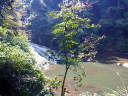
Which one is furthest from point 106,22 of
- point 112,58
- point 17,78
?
point 17,78

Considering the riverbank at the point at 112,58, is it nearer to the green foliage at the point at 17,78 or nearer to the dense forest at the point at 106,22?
the dense forest at the point at 106,22

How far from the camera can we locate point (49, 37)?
2134 centimetres

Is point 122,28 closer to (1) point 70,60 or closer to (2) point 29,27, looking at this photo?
(2) point 29,27

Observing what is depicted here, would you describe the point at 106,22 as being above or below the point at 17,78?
above

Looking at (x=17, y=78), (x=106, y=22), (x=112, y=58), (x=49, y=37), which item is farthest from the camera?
(x=49, y=37)

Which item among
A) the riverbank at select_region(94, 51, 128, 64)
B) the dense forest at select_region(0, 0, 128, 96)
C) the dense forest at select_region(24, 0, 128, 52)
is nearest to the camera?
the dense forest at select_region(0, 0, 128, 96)

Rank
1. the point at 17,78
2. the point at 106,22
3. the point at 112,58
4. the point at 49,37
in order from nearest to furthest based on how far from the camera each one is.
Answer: the point at 17,78, the point at 112,58, the point at 106,22, the point at 49,37

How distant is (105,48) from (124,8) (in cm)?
688

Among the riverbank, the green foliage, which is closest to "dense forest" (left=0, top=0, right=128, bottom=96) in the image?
the green foliage

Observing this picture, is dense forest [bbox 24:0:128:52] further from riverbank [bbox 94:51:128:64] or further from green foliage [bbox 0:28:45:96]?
green foliage [bbox 0:28:45:96]

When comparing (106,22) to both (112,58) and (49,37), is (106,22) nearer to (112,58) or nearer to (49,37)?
(112,58)

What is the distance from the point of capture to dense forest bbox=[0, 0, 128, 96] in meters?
2.87

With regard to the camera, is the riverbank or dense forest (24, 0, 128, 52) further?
dense forest (24, 0, 128, 52)

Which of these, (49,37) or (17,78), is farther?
(49,37)
